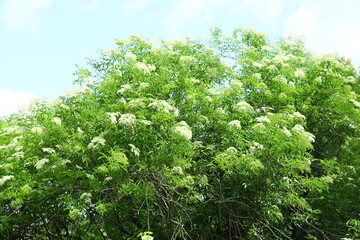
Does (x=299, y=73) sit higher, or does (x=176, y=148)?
(x=299, y=73)

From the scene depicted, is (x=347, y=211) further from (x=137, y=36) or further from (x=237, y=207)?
(x=137, y=36)

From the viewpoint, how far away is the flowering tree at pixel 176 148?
22.8 ft

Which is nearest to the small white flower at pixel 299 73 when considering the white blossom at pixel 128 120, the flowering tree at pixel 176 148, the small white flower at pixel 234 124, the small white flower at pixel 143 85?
the flowering tree at pixel 176 148

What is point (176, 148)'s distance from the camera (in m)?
6.69

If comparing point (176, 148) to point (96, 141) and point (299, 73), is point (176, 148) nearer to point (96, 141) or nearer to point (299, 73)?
point (96, 141)

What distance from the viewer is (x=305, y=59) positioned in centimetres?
1201

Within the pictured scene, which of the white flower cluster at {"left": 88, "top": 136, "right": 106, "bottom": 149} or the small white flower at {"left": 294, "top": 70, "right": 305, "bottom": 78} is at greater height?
the small white flower at {"left": 294, "top": 70, "right": 305, "bottom": 78}

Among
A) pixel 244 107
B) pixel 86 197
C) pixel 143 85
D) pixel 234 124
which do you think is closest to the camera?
pixel 86 197

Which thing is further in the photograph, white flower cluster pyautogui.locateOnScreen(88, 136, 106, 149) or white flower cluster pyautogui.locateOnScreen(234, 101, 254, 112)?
white flower cluster pyautogui.locateOnScreen(234, 101, 254, 112)

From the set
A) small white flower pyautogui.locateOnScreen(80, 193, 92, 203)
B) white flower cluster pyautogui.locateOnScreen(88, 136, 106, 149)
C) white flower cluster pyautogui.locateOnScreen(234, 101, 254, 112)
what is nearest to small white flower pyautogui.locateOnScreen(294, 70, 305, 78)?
white flower cluster pyautogui.locateOnScreen(234, 101, 254, 112)

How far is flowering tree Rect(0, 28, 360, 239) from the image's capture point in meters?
6.95

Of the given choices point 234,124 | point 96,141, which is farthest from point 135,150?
point 234,124

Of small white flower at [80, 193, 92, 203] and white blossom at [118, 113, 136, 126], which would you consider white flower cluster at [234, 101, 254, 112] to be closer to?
white blossom at [118, 113, 136, 126]

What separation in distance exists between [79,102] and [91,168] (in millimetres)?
1255
